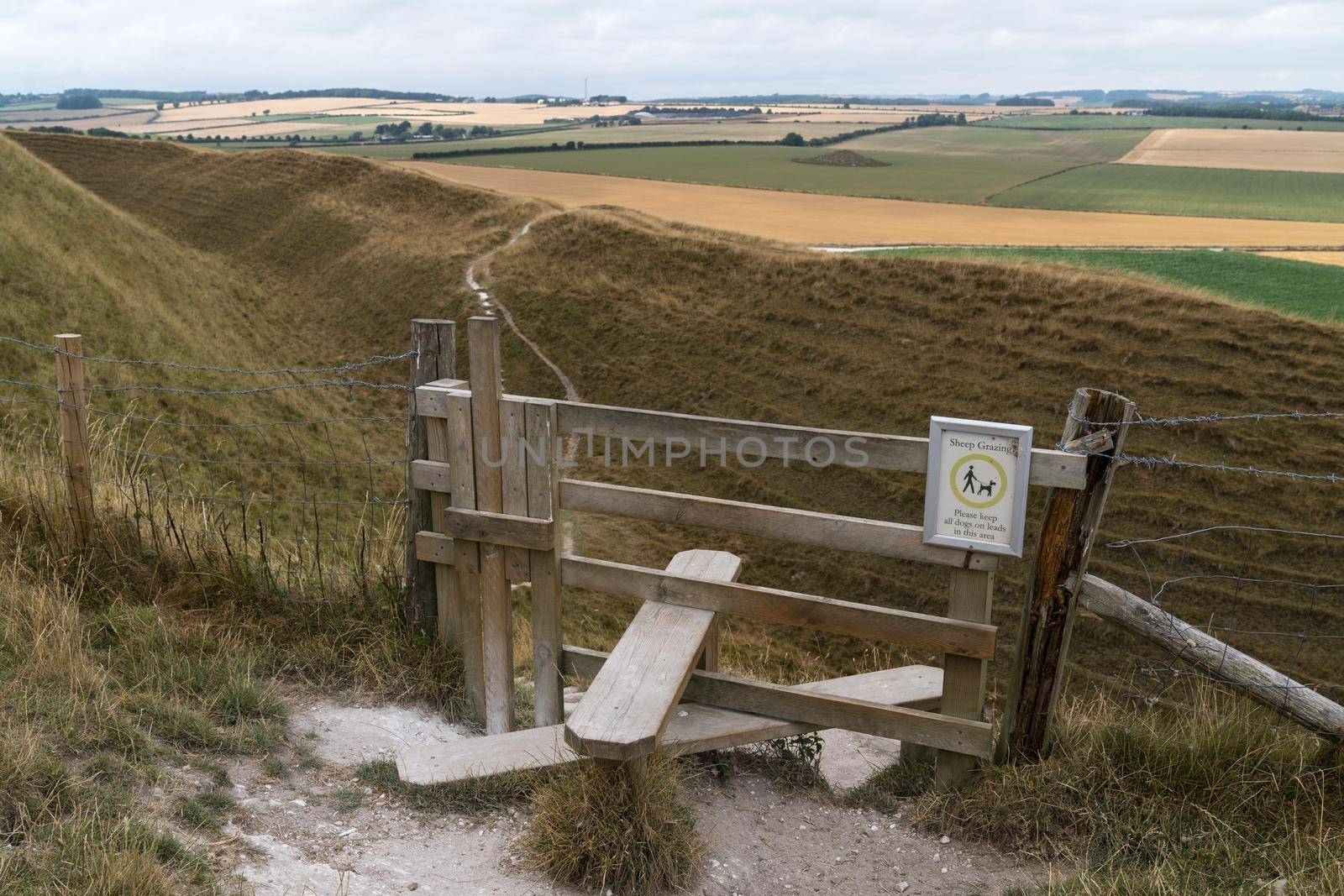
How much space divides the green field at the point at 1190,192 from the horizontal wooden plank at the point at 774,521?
5346cm

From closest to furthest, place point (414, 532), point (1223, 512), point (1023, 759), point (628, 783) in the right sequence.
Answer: point (628, 783) → point (1023, 759) → point (414, 532) → point (1223, 512)

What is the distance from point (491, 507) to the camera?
5.59 meters

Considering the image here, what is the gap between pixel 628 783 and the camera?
13.7 ft

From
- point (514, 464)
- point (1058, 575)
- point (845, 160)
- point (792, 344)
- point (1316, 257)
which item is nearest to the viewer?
point (1058, 575)

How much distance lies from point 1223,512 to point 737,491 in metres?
9.50

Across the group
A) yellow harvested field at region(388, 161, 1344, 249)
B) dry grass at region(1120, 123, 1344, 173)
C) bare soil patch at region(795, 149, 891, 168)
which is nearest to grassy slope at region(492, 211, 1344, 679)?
yellow harvested field at region(388, 161, 1344, 249)

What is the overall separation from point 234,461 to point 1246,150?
96.8 m

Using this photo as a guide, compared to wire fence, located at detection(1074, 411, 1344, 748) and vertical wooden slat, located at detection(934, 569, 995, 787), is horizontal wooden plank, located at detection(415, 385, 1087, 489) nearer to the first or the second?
vertical wooden slat, located at detection(934, 569, 995, 787)

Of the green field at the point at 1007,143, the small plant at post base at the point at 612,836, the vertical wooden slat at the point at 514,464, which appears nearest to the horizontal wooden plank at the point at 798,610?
the vertical wooden slat at the point at 514,464

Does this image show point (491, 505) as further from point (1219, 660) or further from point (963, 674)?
point (1219, 660)

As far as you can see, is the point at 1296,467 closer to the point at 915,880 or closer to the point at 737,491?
the point at 737,491

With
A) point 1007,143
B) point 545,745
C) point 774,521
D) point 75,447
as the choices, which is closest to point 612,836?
point 545,745

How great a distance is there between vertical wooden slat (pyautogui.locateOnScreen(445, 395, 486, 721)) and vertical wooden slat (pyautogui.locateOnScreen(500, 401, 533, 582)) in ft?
0.67

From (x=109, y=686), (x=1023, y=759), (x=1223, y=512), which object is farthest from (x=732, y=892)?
(x=1223, y=512)
